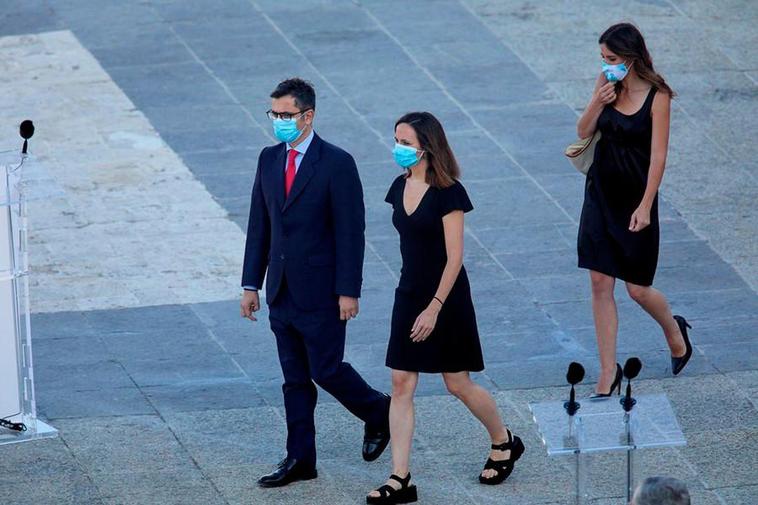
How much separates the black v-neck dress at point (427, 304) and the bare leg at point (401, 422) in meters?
0.07

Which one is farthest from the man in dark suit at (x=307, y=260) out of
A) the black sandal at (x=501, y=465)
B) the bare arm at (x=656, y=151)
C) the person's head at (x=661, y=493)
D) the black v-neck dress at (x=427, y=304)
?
the person's head at (x=661, y=493)

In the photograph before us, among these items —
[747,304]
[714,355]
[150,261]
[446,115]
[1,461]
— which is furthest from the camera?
[446,115]

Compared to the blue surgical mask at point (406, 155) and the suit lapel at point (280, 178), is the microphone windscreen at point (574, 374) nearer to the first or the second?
the blue surgical mask at point (406, 155)

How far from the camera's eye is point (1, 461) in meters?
7.52

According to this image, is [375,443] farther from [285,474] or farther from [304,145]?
[304,145]

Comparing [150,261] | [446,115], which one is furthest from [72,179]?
[446,115]

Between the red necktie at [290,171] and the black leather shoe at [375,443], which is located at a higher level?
the red necktie at [290,171]

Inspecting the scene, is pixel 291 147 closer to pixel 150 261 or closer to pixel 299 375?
pixel 299 375

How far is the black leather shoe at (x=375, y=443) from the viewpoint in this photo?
296 inches

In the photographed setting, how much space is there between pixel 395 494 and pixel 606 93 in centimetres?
241

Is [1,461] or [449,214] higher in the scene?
[449,214]

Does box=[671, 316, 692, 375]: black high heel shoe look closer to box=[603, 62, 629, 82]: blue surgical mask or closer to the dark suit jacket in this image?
box=[603, 62, 629, 82]: blue surgical mask

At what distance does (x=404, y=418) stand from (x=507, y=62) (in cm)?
752

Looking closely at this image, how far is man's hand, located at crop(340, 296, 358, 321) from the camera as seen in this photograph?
284 inches
